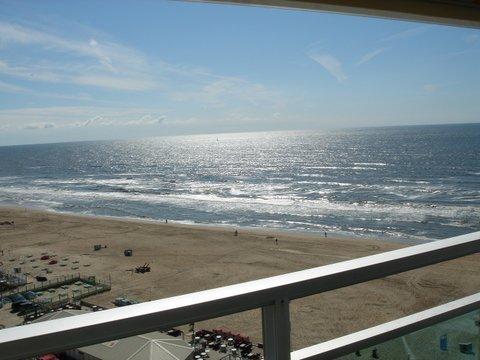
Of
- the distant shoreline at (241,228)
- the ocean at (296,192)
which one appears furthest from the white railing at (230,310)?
the ocean at (296,192)

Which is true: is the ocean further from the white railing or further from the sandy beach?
the white railing

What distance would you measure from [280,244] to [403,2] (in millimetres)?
13067

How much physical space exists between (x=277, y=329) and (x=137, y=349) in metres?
0.19

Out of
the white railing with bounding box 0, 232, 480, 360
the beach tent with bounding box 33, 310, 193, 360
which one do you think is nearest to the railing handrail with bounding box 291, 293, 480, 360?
the white railing with bounding box 0, 232, 480, 360

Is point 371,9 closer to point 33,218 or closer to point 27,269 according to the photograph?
point 27,269

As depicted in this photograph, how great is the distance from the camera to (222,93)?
210 feet

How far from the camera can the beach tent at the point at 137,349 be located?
496 millimetres

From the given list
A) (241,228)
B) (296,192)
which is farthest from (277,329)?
(296,192)

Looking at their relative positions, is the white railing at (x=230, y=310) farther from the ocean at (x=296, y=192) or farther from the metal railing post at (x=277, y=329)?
the ocean at (x=296, y=192)

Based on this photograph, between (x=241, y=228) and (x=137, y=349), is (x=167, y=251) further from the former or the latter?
(x=137, y=349)

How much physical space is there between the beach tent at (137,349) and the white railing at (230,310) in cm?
2

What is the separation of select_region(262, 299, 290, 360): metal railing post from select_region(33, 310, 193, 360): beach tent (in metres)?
0.12

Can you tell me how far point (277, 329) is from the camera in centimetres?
61

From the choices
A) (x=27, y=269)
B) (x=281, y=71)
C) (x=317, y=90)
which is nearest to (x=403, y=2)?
(x=27, y=269)
